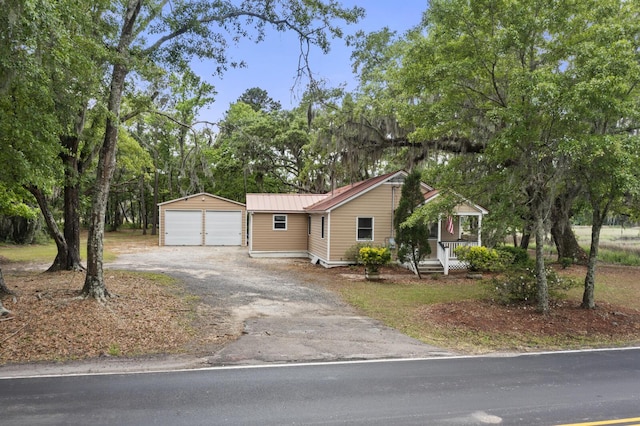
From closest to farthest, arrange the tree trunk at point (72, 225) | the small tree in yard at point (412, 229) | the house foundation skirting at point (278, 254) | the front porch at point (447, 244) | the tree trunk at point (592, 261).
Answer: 1. the tree trunk at point (592, 261)
2. the tree trunk at point (72, 225)
3. the small tree in yard at point (412, 229)
4. the front porch at point (447, 244)
5. the house foundation skirting at point (278, 254)

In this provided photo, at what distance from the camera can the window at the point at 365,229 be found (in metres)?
18.6

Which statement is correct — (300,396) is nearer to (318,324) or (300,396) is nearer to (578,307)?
(318,324)

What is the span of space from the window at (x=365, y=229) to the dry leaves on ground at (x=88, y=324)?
9.75 m

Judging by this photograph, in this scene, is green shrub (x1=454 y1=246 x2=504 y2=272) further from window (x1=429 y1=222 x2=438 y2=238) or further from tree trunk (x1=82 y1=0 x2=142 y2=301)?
tree trunk (x1=82 y1=0 x2=142 y2=301)

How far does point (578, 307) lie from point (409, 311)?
403cm

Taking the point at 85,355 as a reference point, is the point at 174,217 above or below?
above

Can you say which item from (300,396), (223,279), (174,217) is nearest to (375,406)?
(300,396)

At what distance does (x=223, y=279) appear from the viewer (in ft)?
45.6

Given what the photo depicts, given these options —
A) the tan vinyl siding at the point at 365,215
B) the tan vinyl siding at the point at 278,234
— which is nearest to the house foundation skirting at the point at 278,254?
the tan vinyl siding at the point at 278,234

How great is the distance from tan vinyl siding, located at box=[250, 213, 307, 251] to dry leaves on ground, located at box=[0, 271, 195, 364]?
1175 cm

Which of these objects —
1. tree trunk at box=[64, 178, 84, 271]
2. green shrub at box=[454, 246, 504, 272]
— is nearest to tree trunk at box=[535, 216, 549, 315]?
green shrub at box=[454, 246, 504, 272]

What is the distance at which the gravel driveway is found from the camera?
666cm

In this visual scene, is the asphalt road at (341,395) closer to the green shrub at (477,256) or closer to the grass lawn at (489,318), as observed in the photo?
the grass lawn at (489,318)

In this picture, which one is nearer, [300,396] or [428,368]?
[300,396]
